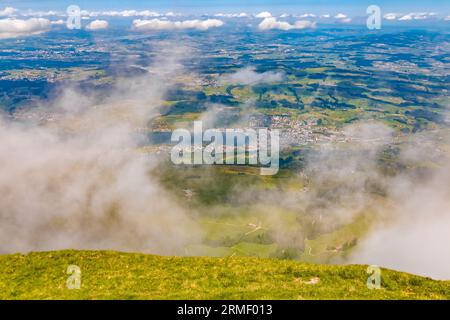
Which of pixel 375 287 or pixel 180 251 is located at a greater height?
pixel 375 287

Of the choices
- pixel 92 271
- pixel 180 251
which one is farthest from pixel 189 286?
pixel 180 251
